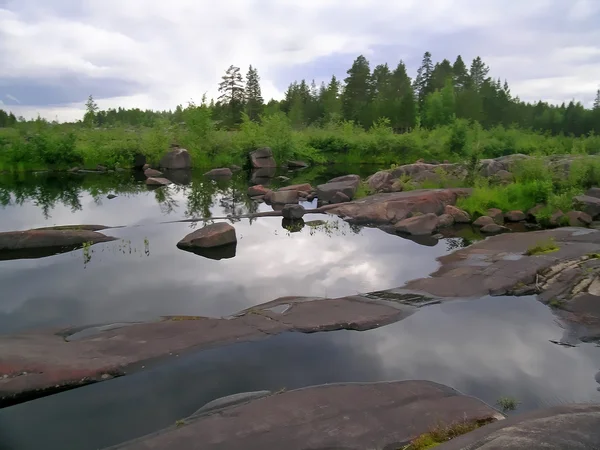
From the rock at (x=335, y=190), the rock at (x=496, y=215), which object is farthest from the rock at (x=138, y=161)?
the rock at (x=496, y=215)

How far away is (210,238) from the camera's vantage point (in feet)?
41.2

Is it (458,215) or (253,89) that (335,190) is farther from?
(253,89)

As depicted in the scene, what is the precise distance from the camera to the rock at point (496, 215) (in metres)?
16.5

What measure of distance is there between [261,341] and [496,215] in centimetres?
1276

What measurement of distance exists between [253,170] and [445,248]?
83.3ft

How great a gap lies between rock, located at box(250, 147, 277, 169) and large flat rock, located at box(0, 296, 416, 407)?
2932 cm

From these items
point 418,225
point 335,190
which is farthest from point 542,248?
point 335,190

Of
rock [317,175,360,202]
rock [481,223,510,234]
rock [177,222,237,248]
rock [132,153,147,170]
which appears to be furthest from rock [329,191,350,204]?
rock [132,153,147,170]

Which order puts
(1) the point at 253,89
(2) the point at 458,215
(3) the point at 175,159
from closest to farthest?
(2) the point at 458,215
(3) the point at 175,159
(1) the point at 253,89

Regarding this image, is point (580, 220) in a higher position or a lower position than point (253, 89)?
lower

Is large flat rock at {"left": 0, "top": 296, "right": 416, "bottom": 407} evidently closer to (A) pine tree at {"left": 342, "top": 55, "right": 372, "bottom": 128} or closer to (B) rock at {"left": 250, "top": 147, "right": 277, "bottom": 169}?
(B) rock at {"left": 250, "top": 147, "right": 277, "bottom": 169}

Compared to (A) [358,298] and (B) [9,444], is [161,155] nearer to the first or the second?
(A) [358,298]

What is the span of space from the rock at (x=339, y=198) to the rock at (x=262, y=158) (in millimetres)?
17665

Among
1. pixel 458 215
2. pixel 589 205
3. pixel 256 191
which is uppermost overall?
pixel 256 191
